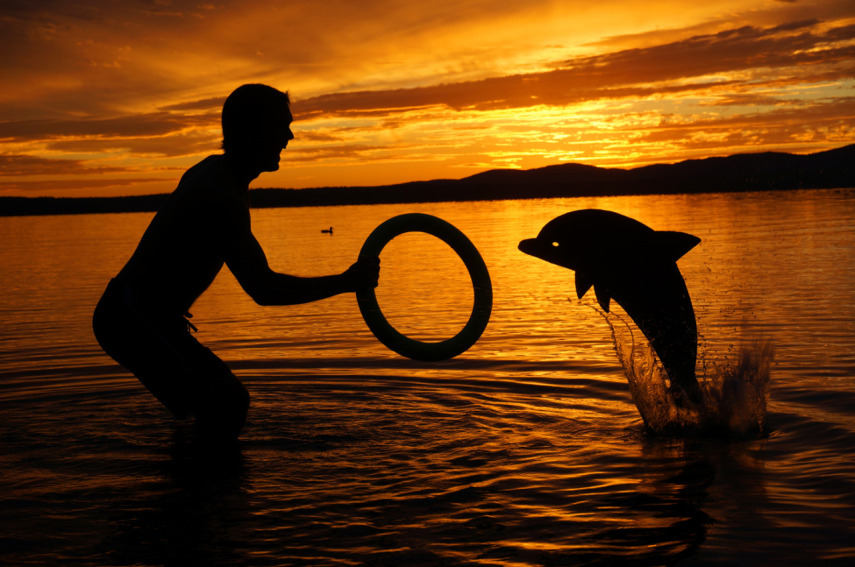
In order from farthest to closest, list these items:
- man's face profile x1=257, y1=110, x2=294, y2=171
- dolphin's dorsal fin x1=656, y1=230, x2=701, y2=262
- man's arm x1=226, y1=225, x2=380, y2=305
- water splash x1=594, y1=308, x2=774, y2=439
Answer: dolphin's dorsal fin x1=656, y1=230, x2=701, y2=262, water splash x1=594, y1=308, x2=774, y2=439, man's face profile x1=257, y1=110, x2=294, y2=171, man's arm x1=226, y1=225, x2=380, y2=305

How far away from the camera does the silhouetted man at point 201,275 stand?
573cm

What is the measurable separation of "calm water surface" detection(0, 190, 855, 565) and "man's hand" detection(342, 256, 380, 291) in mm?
1591

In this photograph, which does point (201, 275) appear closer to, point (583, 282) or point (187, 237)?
point (187, 237)

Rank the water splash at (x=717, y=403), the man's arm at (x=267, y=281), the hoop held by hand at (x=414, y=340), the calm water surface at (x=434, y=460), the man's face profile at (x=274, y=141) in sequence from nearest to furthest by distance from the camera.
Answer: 1. the calm water surface at (x=434, y=460)
2. the man's arm at (x=267, y=281)
3. the man's face profile at (x=274, y=141)
4. the hoop held by hand at (x=414, y=340)
5. the water splash at (x=717, y=403)

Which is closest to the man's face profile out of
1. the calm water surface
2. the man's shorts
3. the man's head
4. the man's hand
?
the man's head

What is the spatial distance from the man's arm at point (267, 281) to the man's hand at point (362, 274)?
0.02 m

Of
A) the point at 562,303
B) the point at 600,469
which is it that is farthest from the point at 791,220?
the point at 600,469

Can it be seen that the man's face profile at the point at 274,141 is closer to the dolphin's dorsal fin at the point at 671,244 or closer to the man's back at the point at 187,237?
the man's back at the point at 187,237

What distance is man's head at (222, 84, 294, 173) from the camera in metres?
5.91

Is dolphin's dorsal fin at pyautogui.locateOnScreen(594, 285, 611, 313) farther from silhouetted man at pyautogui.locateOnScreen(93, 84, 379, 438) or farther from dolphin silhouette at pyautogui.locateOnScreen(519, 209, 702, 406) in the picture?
silhouetted man at pyautogui.locateOnScreen(93, 84, 379, 438)

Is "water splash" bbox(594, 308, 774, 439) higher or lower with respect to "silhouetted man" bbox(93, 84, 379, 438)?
lower

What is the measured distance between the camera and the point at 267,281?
5.93 meters

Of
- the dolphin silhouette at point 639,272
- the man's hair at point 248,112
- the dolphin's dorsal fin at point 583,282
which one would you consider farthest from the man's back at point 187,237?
the dolphin's dorsal fin at point 583,282

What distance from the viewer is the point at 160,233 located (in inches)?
224
